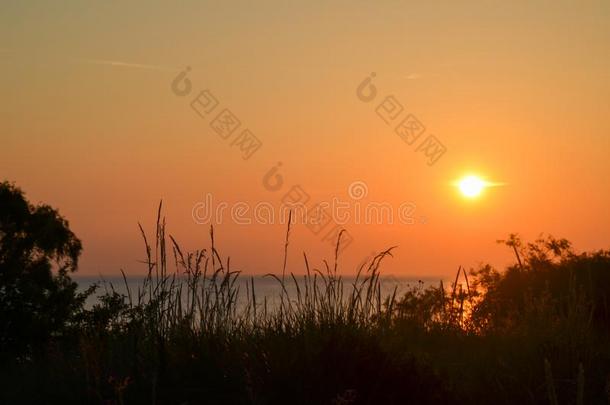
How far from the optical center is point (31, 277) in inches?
624

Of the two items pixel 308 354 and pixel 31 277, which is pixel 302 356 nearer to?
pixel 308 354

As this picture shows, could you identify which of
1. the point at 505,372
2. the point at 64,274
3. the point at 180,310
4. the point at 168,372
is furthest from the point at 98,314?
the point at 505,372

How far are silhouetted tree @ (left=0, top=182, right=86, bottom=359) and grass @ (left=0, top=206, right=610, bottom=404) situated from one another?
499 cm

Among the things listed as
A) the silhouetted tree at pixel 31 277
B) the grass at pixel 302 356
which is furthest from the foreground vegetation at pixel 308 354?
the silhouetted tree at pixel 31 277

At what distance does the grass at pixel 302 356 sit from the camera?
7344mm

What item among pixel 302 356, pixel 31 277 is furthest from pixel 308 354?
pixel 31 277

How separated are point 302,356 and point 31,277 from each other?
9885 millimetres

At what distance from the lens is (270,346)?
25.6 feet

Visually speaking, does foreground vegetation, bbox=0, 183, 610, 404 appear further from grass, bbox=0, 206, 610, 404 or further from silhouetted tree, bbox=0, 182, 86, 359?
silhouetted tree, bbox=0, 182, 86, 359

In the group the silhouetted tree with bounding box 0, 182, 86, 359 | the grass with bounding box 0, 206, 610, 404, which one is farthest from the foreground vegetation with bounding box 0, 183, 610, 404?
the silhouetted tree with bounding box 0, 182, 86, 359

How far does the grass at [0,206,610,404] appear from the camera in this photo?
7344 mm

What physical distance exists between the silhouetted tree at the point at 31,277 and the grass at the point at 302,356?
16.4ft

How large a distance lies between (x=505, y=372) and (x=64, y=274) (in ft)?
34.3

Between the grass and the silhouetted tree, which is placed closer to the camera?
the grass
